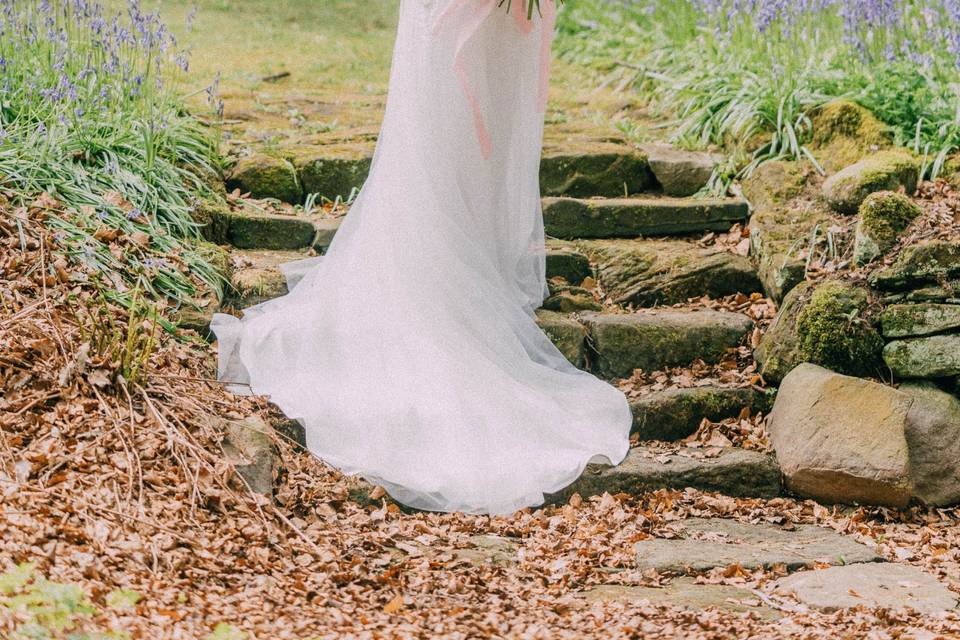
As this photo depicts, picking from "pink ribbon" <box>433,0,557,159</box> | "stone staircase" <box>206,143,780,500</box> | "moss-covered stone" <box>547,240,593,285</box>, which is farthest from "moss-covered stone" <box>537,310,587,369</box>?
"pink ribbon" <box>433,0,557,159</box>

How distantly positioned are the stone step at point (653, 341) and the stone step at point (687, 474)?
1.90ft

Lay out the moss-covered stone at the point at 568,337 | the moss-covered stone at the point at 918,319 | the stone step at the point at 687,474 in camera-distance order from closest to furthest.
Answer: the stone step at the point at 687,474 < the moss-covered stone at the point at 918,319 < the moss-covered stone at the point at 568,337

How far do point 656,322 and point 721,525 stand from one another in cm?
121

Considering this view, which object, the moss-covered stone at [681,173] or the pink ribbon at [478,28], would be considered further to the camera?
the moss-covered stone at [681,173]

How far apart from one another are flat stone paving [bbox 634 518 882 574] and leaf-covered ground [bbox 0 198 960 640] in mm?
72

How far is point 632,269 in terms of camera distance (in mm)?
5508

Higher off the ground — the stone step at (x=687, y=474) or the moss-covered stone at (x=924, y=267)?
the moss-covered stone at (x=924, y=267)

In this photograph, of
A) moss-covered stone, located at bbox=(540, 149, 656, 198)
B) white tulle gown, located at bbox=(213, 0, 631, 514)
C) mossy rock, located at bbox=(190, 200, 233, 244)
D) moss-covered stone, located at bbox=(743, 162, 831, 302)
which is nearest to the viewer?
white tulle gown, located at bbox=(213, 0, 631, 514)

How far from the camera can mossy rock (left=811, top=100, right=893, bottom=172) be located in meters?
5.79

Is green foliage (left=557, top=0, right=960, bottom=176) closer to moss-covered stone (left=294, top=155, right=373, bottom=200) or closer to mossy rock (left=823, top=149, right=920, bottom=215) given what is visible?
mossy rock (left=823, top=149, right=920, bottom=215)

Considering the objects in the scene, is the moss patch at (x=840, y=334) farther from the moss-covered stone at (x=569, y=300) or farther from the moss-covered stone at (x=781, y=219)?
the moss-covered stone at (x=569, y=300)

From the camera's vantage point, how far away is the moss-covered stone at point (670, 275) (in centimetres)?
543

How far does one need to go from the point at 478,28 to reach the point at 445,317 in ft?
4.37

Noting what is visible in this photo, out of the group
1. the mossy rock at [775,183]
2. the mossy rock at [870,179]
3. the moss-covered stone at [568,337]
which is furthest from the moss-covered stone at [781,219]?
the moss-covered stone at [568,337]
